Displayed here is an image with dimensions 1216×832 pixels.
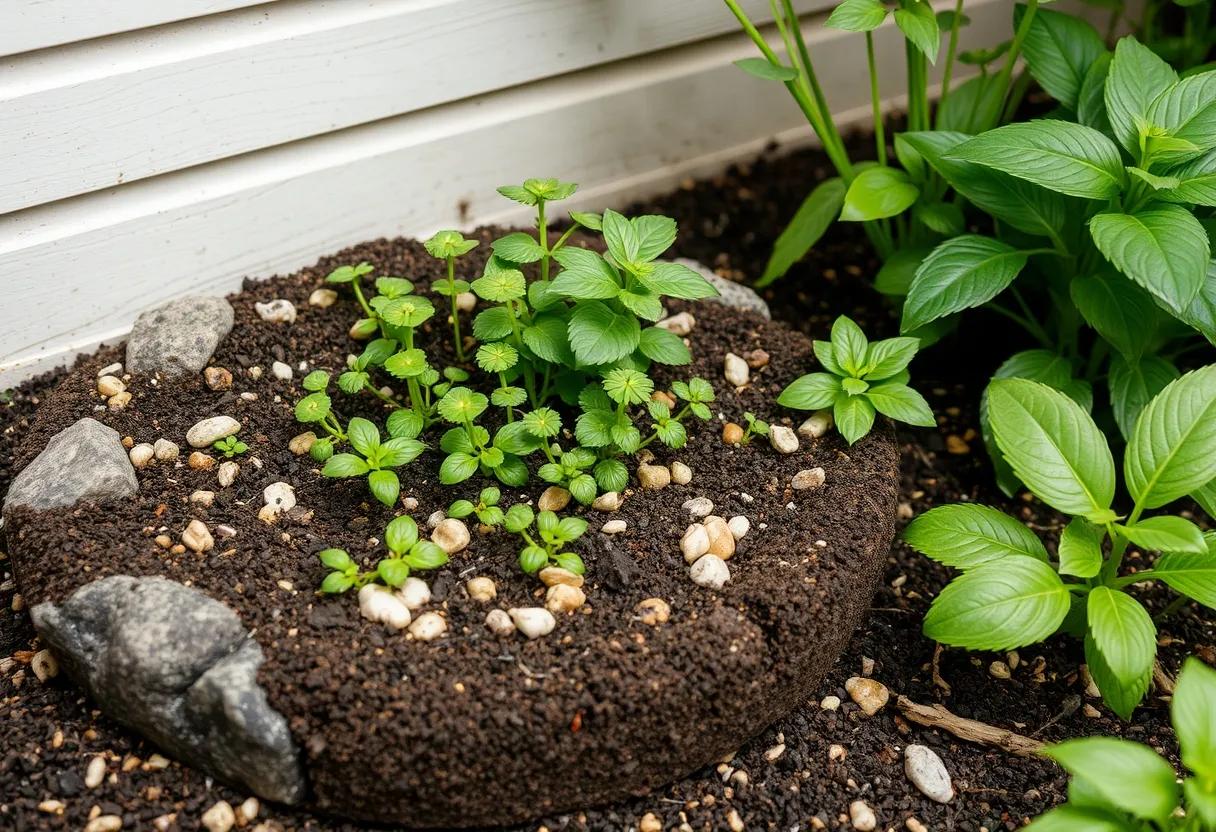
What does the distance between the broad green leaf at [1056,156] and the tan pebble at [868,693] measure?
861 mm

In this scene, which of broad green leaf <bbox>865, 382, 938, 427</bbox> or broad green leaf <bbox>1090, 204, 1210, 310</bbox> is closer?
broad green leaf <bbox>1090, 204, 1210, 310</bbox>

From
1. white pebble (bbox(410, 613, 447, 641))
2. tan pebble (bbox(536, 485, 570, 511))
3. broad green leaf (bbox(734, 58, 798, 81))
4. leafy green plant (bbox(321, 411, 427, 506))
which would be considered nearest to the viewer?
white pebble (bbox(410, 613, 447, 641))

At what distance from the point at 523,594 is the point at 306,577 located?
13.1 inches

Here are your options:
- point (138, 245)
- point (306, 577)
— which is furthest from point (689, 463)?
point (138, 245)

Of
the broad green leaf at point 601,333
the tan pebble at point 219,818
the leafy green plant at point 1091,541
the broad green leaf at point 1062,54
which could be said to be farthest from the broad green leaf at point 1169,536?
the tan pebble at point 219,818

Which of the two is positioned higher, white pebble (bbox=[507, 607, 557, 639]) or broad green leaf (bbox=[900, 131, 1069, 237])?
broad green leaf (bbox=[900, 131, 1069, 237])

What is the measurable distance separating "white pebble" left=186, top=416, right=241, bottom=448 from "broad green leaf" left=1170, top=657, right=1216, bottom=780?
1491 mm

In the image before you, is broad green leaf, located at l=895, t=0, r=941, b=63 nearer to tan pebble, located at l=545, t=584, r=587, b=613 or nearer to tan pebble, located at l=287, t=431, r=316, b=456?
tan pebble, located at l=545, t=584, r=587, b=613

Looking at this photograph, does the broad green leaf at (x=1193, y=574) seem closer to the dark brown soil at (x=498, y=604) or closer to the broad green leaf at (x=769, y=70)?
the dark brown soil at (x=498, y=604)

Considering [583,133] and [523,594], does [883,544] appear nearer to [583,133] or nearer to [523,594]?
[523,594]

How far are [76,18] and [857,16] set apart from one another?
1.32 metres

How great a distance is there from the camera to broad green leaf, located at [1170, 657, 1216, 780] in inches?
53.2

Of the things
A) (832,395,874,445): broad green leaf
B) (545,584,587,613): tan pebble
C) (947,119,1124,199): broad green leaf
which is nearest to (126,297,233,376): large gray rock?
(545,584,587,613): tan pebble

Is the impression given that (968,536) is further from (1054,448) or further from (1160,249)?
(1160,249)
